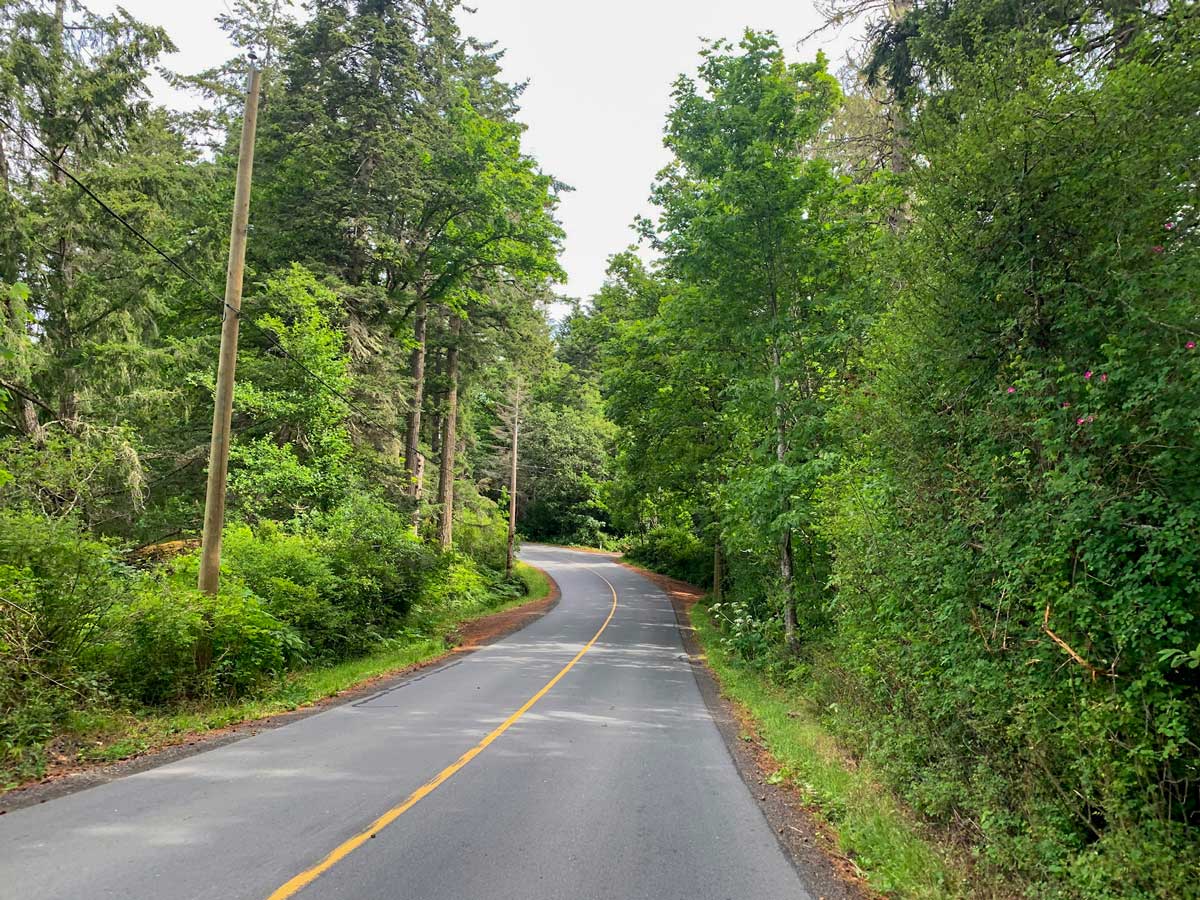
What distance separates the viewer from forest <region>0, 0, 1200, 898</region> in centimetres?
396

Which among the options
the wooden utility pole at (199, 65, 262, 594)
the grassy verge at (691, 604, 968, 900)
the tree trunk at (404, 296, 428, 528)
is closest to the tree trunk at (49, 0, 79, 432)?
the wooden utility pole at (199, 65, 262, 594)

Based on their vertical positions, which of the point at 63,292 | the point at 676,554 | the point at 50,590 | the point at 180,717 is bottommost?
the point at 676,554

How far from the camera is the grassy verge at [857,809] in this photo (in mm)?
4195

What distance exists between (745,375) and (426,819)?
11.2 metres

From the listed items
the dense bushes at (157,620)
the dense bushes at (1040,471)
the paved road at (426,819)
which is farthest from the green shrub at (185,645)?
the dense bushes at (1040,471)

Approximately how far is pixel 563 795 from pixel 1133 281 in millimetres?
5778

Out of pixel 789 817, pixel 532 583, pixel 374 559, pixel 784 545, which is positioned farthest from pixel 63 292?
pixel 532 583

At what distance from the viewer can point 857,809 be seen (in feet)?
17.9

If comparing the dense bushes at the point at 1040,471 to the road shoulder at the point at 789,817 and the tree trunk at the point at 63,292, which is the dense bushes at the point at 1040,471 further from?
the tree trunk at the point at 63,292

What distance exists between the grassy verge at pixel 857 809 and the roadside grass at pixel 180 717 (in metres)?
6.77

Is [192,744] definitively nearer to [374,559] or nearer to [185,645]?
[185,645]

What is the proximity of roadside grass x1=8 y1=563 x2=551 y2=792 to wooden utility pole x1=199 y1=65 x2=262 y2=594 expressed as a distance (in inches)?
68.8

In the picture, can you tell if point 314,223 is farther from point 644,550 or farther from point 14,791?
point 644,550

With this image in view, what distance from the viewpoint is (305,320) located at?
17266 millimetres
